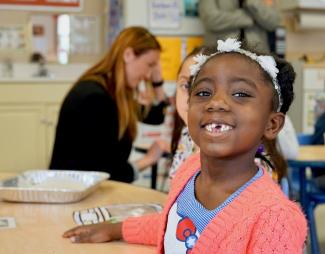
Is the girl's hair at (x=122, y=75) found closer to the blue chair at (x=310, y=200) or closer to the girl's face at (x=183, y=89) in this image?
the girl's face at (x=183, y=89)

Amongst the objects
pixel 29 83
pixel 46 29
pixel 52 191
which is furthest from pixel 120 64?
pixel 46 29

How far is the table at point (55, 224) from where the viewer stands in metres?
1.08

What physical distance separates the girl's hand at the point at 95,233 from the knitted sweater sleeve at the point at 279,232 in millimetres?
359

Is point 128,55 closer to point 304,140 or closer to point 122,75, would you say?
point 122,75

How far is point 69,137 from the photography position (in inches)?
89.1

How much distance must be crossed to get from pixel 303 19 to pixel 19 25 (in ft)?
8.28

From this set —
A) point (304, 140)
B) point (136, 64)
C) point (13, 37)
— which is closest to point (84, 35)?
point (13, 37)

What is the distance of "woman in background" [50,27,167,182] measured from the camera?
7.32 ft

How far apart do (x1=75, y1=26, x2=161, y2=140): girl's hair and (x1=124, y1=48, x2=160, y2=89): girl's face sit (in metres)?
0.02

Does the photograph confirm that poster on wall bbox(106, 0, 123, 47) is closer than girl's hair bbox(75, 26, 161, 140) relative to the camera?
No

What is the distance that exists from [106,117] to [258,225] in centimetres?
142

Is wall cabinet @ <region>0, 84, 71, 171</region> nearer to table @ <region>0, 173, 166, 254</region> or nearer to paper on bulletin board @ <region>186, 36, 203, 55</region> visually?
paper on bulletin board @ <region>186, 36, 203, 55</region>

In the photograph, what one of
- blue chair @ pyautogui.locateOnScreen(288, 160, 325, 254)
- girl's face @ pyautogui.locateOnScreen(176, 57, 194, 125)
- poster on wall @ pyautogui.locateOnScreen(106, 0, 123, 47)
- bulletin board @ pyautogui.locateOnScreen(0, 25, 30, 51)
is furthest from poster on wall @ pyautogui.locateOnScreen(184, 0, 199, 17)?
girl's face @ pyautogui.locateOnScreen(176, 57, 194, 125)

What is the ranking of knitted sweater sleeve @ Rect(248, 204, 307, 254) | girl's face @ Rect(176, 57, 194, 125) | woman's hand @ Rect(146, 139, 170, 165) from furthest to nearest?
woman's hand @ Rect(146, 139, 170, 165), girl's face @ Rect(176, 57, 194, 125), knitted sweater sleeve @ Rect(248, 204, 307, 254)
